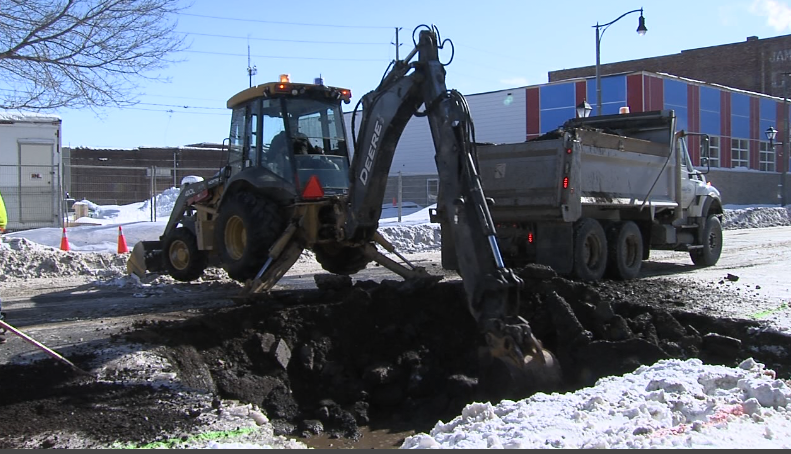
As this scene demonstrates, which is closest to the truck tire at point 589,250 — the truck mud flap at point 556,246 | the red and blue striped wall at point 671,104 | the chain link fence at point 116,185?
the truck mud flap at point 556,246

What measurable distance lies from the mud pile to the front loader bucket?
4007mm

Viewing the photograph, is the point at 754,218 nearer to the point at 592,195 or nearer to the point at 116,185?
the point at 592,195

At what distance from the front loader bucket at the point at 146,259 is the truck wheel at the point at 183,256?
15 cm

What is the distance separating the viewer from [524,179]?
11102 millimetres

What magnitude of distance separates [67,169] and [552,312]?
18831 millimetres

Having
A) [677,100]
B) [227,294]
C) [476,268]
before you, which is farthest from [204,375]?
[677,100]

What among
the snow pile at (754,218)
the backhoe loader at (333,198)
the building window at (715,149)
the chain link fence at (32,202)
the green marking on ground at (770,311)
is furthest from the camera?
the building window at (715,149)

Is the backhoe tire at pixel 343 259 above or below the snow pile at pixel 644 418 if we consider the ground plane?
above

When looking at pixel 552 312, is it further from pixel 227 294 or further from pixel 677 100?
pixel 677 100

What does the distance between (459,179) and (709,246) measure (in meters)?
9.71

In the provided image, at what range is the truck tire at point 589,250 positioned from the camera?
10.9m

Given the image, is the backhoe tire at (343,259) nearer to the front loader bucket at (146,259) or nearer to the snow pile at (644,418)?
the front loader bucket at (146,259)

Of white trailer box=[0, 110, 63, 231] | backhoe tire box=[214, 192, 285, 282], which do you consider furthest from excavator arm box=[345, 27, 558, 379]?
white trailer box=[0, 110, 63, 231]

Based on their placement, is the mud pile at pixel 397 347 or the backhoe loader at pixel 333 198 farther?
the mud pile at pixel 397 347
